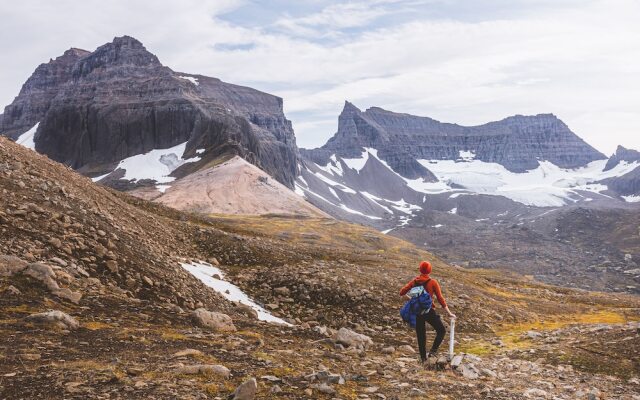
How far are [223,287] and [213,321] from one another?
1083 cm

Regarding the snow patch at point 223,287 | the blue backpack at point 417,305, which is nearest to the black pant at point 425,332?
the blue backpack at point 417,305

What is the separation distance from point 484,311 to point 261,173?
470 ft

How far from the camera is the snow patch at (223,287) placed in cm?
2513

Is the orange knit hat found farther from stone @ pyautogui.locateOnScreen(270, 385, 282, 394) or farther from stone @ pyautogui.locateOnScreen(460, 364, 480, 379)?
stone @ pyautogui.locateOnScreen(270, 385, 282, 394)

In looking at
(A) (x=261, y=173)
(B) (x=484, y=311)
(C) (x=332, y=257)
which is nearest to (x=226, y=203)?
(A) (x=261, y=173)

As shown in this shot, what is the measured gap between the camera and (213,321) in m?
16.9

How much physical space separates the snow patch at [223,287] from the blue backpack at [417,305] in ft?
31.2

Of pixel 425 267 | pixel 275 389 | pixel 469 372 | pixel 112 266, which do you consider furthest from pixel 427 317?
pixel 112 266

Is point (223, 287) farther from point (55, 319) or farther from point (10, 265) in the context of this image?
point (55, 319)

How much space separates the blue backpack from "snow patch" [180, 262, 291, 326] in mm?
9501

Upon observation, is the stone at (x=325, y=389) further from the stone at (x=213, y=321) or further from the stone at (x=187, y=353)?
the stone at (x=213, y=321)

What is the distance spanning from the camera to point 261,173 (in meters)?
172

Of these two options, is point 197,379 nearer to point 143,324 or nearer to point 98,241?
point 143,324

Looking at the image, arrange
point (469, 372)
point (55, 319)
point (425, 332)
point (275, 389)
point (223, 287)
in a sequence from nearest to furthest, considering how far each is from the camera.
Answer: point (275, 389) < point (55, 319) < point (469, 372) < point (425, 332) < point (223, 287)
